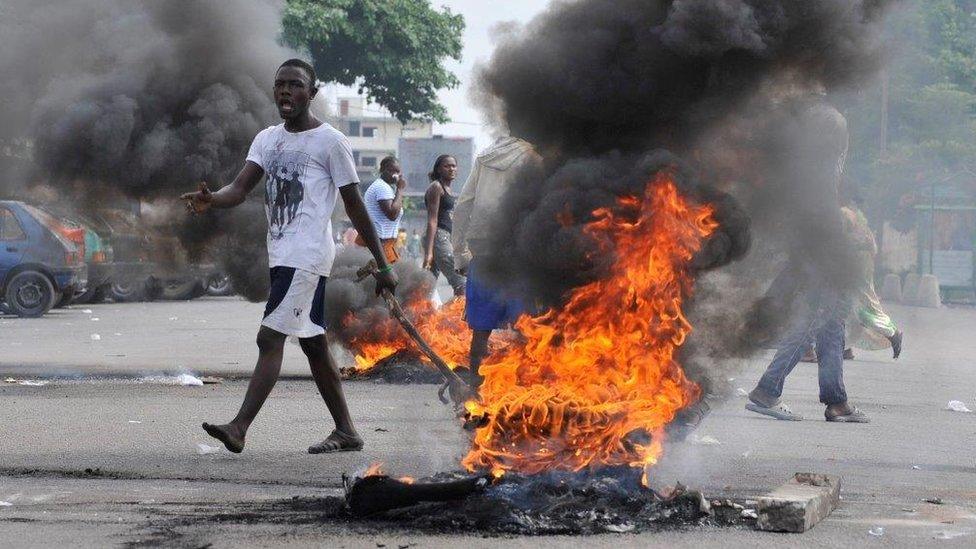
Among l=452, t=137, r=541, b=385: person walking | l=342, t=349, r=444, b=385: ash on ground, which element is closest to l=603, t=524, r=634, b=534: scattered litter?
l=452, t=137, r=541, b=385: person walking

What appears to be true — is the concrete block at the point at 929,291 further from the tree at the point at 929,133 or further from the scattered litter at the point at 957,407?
the scattered litter at the point at 957,407

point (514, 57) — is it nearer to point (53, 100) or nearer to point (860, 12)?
point (860, 12)

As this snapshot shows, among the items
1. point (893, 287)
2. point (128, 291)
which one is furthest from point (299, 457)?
point (893, 287)

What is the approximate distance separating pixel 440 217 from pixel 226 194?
581cm

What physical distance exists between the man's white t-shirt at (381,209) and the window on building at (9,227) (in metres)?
8.01

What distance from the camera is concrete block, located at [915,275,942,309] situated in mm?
32969

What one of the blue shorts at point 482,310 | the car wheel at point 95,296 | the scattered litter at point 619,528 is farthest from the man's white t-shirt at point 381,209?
the car wheel at point 95,296

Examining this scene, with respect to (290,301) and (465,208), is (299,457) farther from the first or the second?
(465,208)

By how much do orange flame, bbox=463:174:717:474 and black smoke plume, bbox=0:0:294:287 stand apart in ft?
20.4

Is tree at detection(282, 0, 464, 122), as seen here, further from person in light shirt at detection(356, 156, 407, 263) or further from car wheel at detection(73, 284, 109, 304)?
person in light shirt at detection(356, 156, 407, 263)

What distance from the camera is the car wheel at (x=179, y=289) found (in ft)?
84.8

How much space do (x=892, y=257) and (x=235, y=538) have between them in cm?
3737

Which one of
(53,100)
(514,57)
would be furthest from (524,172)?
(53,100)

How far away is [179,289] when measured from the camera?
86.5 ft
